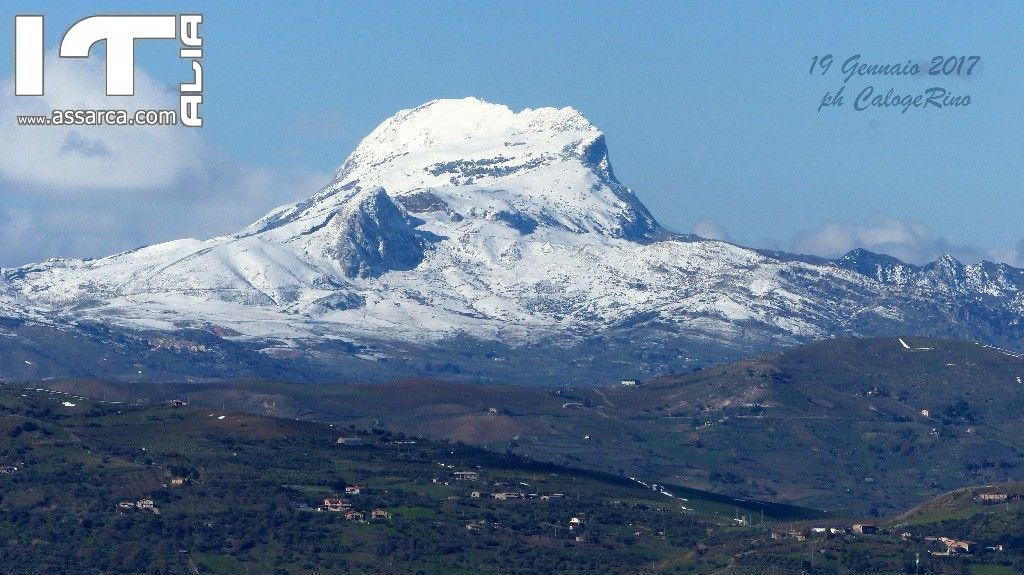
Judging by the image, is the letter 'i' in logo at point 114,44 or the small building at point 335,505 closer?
the letter 'i' in logo at point 114,44

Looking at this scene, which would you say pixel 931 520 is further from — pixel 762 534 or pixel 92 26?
pixel 92 26

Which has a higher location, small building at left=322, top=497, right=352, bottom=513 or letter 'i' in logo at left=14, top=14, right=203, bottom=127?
letter 'i' in logo at left=14, top=14, right=203, bottom=127

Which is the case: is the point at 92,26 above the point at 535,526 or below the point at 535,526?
above

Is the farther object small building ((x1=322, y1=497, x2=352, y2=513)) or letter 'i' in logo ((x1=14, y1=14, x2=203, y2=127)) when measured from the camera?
small building ((x1=322, y1=497, x2=352, y2=513))

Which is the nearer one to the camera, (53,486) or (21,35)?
(21,35)

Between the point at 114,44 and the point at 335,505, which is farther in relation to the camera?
the point at 335,505

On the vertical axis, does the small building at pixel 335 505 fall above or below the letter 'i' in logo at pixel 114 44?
below

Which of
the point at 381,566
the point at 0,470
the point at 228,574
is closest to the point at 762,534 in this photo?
the point at 381,566

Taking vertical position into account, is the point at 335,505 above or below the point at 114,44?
below
